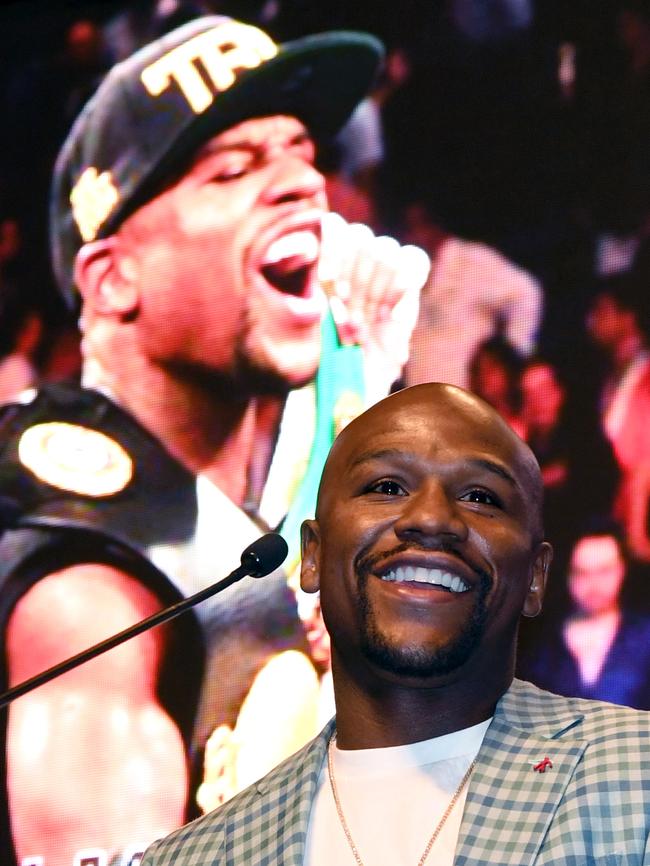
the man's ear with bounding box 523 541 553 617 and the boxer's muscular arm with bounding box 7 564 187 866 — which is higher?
the man's ear with bounding box 523 541 553 617

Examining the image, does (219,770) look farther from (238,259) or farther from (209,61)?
(209,61)

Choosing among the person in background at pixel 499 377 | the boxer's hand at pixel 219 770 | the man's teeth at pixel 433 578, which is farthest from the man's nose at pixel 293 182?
the man's teeth at pixel 433 578

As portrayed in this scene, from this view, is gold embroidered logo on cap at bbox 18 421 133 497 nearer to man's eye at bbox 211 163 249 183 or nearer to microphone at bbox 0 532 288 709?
man's eye at bbox 211 163 249 183

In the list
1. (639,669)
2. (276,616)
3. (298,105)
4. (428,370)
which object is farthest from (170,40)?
(639,669)

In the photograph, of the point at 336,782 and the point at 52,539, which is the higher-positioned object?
the point at 336,782

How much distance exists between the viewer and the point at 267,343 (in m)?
3.20

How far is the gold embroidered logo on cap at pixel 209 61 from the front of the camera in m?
3.41

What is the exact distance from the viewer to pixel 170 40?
11.5ft

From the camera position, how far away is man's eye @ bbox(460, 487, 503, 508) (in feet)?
6.44

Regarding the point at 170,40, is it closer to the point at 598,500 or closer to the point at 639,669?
the point at 598,500

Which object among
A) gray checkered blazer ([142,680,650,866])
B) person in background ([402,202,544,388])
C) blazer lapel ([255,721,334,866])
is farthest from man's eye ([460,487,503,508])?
person in background ([402,202,544,388])

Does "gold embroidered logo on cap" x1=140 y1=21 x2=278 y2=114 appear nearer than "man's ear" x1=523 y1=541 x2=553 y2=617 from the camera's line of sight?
No

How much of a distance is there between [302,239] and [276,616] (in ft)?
2.80

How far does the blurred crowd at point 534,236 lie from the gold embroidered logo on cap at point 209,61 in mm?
44
